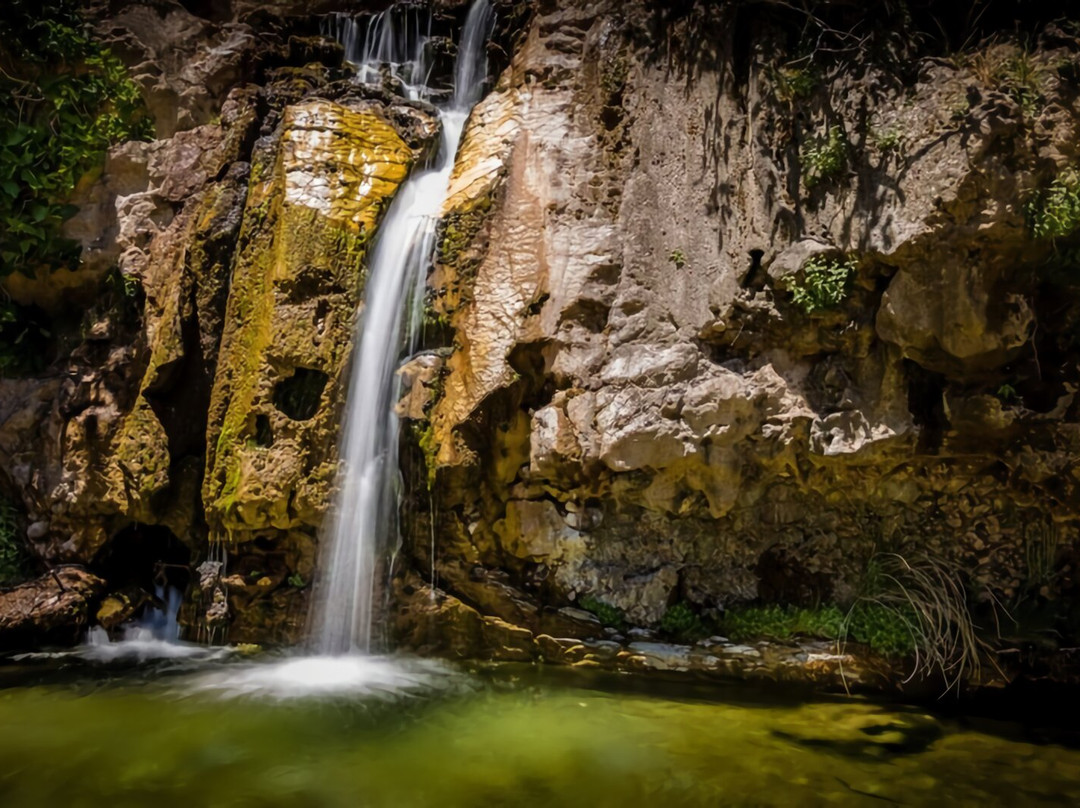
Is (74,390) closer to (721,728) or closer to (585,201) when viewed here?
(585,201)

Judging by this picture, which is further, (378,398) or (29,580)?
(29,580)

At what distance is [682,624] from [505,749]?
1.88 meters

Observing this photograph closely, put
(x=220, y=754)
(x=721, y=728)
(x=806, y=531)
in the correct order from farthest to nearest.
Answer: (x=806, y=531), (x=721, y=728), (x=220, y=754)

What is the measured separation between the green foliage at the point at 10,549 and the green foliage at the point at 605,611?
524 centimetres

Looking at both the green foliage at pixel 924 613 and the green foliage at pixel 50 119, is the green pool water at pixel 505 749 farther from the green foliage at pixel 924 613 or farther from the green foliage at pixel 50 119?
the green foliage at pixel 50 119

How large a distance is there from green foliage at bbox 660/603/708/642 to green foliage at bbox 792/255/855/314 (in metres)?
2.37

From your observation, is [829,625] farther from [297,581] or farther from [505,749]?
[297,581]

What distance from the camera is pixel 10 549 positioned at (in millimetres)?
6797

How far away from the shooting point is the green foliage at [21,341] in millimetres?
7039

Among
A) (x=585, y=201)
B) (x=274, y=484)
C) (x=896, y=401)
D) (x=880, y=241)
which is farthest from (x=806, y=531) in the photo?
(x=274, y=484)

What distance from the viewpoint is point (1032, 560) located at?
5062 millimetres

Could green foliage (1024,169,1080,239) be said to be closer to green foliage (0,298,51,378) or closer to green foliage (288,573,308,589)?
green foliage (288,573,308,589)

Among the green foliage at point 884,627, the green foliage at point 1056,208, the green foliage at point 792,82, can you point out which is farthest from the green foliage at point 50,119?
the green foliage at point 1056,208

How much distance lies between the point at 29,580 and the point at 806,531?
670 centimetres
